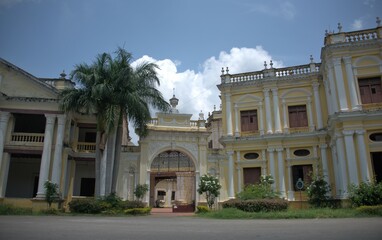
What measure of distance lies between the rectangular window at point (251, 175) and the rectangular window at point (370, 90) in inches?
325

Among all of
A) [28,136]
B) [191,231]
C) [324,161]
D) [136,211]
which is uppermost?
[28,136]

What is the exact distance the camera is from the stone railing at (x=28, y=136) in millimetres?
20234

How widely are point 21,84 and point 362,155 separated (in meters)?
20.9

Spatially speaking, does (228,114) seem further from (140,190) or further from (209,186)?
(140,190)

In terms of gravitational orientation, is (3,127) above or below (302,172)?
above

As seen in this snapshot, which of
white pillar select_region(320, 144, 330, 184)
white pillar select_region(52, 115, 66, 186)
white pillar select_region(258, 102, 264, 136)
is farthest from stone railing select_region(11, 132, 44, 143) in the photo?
white pillar select_region(320, 144, 330, 184)

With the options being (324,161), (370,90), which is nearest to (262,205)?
(324,161)

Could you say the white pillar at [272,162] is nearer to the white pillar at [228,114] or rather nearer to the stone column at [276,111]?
the stone column at [276,111]

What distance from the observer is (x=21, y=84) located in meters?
20.3

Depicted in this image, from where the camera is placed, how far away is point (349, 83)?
18359mm

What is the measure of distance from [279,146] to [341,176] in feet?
15.8

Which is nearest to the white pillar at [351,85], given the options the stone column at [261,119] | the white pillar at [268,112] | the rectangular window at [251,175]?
the white pillar at [268,112]

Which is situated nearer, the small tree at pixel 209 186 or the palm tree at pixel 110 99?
the palm tree at pixel 110 99

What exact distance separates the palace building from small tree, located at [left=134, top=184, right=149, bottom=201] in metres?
0.62
